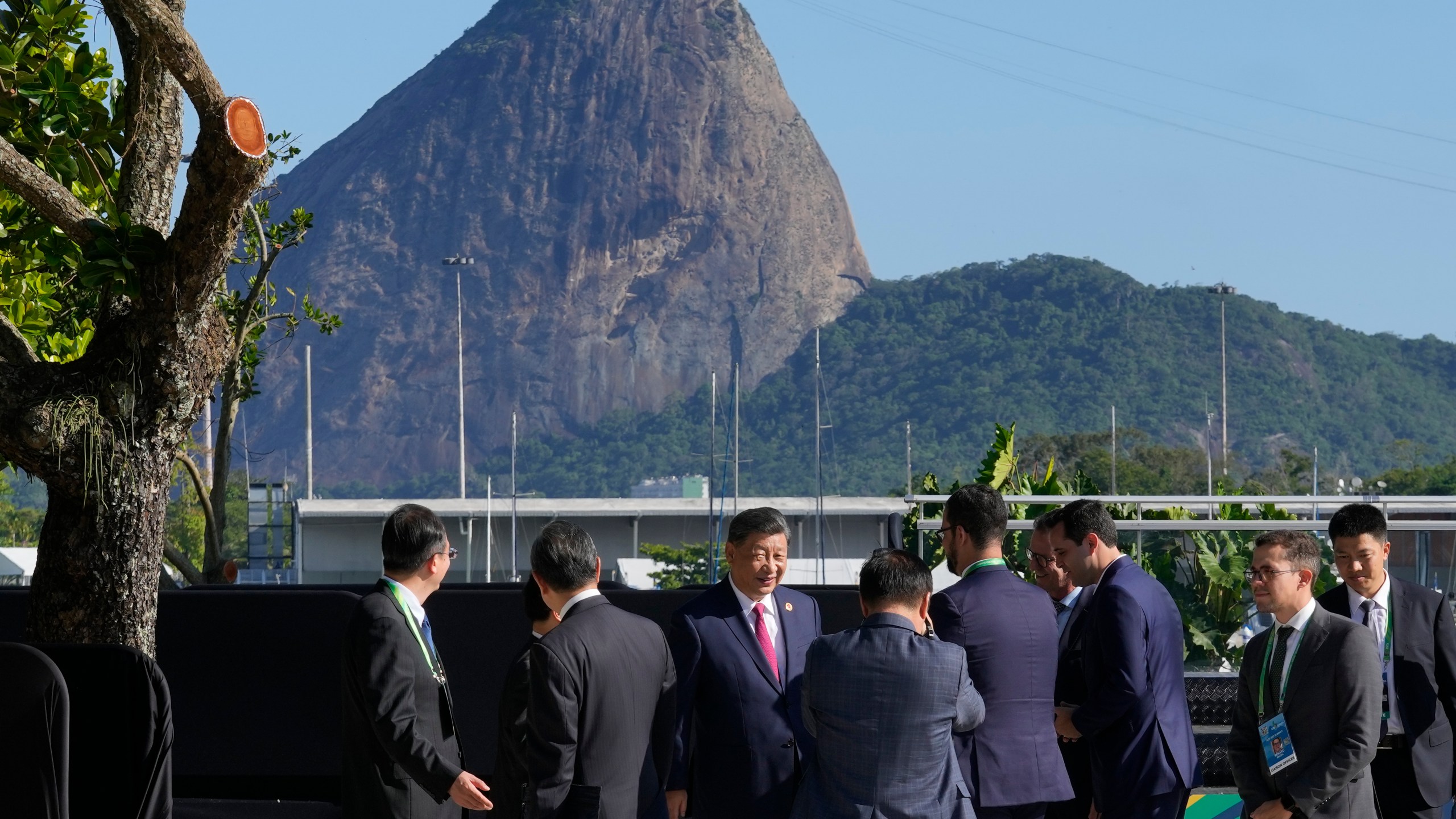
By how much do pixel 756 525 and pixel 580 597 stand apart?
712mm

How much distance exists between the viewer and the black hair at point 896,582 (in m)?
4.52

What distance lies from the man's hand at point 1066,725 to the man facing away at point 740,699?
1.01 m

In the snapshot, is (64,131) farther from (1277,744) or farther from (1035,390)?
(1035,390)

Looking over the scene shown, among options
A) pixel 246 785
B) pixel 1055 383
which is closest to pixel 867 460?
pixel 1055 383

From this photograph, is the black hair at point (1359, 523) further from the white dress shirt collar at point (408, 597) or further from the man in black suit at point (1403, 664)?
the white dress shirt collar at point (408, 597)

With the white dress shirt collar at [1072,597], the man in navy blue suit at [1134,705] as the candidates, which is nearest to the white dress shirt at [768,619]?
the man in navy blue suit at [1134,705]

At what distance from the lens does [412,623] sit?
4902 mm

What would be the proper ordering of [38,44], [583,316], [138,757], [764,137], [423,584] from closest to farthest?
[138,757], [423,584], [38,44], [583,316], [764,137]

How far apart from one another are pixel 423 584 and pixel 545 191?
198 meters

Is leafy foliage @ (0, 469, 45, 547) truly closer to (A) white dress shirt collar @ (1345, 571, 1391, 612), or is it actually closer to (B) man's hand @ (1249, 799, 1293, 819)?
(A) white dress shirt collar @ (1345, 571, 1391, 612)

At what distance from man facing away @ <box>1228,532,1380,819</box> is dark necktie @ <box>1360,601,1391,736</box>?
525 millimetres

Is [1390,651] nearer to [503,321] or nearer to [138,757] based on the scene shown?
[138,757]

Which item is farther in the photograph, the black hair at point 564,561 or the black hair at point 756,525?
the black hair at point 756,525

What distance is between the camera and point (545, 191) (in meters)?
200
